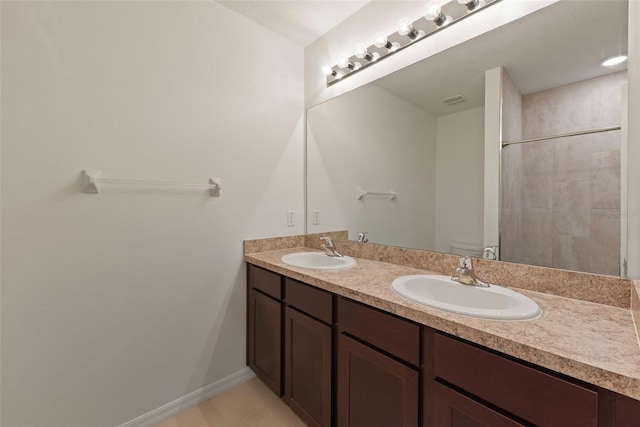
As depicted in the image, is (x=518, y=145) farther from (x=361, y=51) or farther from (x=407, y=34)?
(x=361, y=51)

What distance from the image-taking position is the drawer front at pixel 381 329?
949 millimetres

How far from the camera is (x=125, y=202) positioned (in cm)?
141

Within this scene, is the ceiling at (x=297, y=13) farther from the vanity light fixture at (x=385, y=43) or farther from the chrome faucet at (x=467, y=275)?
the chrome faucet at (x=467, y=275)

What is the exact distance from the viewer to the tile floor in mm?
1524

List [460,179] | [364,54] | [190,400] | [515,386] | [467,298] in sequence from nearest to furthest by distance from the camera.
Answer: [515,386] → [467,298] → [460,179] → [190,400] → [364,54]

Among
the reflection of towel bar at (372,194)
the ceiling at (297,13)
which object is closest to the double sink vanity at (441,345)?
the reflection of towel bar at (372,194)

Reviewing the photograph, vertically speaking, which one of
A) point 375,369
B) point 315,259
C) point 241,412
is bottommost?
point 241,412

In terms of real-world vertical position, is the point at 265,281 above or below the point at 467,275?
below

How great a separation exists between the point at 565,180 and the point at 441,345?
815 millimetres

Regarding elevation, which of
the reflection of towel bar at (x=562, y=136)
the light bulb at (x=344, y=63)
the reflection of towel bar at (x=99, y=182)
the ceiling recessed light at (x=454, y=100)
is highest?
the light bulb at (x=344, y=63)

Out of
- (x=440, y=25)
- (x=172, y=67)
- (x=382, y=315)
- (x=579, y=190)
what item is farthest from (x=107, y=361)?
(x=440, y=25)

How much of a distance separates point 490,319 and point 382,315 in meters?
0.36

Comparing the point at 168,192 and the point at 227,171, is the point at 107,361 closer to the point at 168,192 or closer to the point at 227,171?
the point at 168,192

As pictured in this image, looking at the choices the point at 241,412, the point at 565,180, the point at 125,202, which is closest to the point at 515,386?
the point at 565,180
